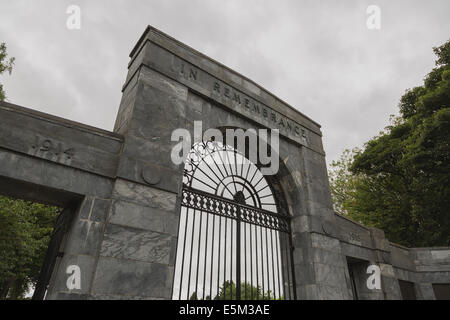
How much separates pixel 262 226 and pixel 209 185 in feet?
5.74

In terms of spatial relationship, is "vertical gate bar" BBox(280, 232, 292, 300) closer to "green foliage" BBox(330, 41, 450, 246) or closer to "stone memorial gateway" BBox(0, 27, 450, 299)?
"stone memorial gateway" BBox(0, 27, 450, 299)

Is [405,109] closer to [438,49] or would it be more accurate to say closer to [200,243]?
[438,49]

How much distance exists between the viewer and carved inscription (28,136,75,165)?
4.46 metres

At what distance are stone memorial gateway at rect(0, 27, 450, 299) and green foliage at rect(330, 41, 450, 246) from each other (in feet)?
14.3

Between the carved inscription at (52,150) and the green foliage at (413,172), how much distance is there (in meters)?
13.8

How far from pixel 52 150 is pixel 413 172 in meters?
16.0

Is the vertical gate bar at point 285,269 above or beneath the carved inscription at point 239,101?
beneath

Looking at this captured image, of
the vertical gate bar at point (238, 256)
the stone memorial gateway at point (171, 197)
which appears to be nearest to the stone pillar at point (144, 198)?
the stone memorial gateway at point (171, 197)

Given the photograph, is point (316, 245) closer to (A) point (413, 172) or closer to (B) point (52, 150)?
(B) point (52, 150)

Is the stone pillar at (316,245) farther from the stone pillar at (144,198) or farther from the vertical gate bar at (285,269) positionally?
the stone pillar at (144,198)

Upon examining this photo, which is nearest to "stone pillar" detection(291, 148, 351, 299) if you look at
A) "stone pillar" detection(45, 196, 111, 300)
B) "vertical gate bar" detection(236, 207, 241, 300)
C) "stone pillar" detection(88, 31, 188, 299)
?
"vertical gate bar" detection(236, 207, 241, 300)

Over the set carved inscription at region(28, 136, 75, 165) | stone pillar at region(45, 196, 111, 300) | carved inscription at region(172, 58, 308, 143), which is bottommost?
stone pillar at region(45, 196, 111, 300)

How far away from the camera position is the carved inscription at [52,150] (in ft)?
14.6
